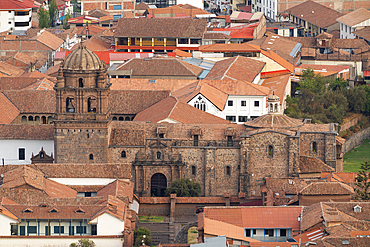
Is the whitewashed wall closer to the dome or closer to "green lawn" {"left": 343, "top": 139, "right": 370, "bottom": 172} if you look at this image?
the dome

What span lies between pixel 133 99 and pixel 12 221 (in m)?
39.2

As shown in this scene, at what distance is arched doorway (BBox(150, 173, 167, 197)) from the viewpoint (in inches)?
4643

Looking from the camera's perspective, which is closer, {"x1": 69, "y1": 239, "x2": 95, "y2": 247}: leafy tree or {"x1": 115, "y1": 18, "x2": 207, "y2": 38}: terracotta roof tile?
{"x1": 69, "y1": 239, "x2": 95, "y2": 247}: leafy tree

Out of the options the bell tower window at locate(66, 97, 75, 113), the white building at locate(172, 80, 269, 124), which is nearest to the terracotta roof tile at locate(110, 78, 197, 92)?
the white building at locate(172, 80, 269, 124)

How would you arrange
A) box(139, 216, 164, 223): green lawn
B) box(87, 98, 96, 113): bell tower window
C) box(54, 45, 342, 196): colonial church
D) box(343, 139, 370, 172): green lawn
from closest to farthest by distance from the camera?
box(139, 216, 164, 223): green lawn
box(54, 45, 342, 196): colonial church
box(87, 98, 96, 113): bell tower window
box(343, 139, 370, 172): green lawn

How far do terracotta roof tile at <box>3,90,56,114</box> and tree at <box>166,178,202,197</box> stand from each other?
2473cm

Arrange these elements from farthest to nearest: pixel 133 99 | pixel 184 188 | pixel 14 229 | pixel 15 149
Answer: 1. pixel 133 99
2. pixel 15 149
3. pixel 184 188
4. pixel 14 229

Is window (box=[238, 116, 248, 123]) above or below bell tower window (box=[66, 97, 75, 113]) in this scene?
below

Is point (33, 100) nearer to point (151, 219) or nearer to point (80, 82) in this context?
point (80, 82)

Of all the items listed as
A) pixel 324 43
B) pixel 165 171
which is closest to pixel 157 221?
pixel 165 171

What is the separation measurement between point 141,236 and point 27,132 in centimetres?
2711

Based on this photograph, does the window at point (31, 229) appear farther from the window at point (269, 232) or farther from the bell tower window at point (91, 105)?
the window at point (269, 232)

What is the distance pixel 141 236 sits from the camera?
3986 inches

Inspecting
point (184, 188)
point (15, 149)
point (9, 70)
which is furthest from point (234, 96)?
point (9, 70)
